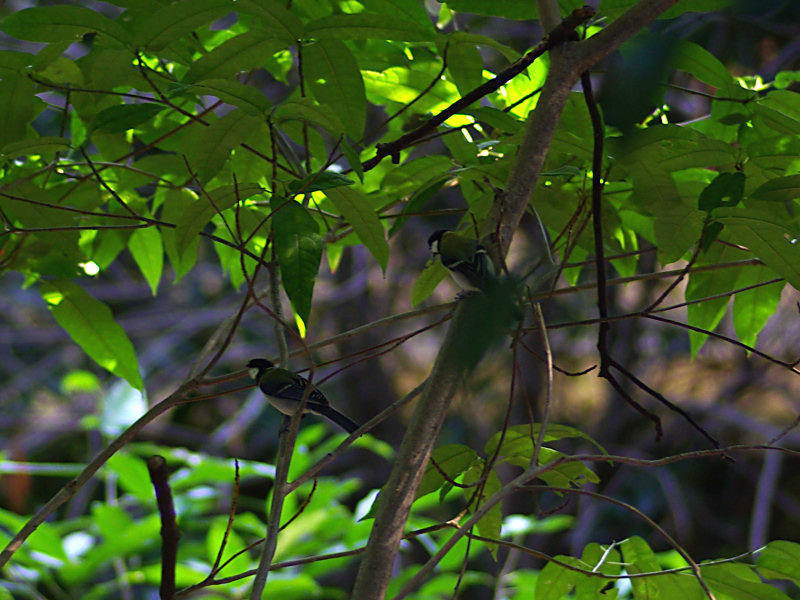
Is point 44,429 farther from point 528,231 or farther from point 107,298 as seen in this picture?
point 528,231

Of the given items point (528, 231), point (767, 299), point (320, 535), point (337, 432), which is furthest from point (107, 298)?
point (767, 299)

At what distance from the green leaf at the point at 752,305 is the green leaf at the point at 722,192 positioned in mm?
214

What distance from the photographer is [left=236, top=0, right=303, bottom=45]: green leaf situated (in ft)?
2.23

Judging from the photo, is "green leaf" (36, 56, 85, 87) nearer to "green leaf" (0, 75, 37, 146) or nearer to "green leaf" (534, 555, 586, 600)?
"green leaf" (0, 75, 37, 146)

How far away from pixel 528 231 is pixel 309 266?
3.39 metres

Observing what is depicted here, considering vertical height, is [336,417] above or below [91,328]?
below

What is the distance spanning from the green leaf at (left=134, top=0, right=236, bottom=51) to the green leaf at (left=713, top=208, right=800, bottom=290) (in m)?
0.49

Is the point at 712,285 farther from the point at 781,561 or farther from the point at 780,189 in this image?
the point at 781,561

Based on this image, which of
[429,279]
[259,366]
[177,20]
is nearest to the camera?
[177,20]

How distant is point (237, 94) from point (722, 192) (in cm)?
44

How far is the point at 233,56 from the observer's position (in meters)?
0.71

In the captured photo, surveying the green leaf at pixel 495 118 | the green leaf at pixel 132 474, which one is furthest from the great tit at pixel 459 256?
the green leaf at pixel 132 474


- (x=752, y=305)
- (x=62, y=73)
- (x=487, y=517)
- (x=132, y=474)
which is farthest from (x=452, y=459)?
(x=132, y=474)

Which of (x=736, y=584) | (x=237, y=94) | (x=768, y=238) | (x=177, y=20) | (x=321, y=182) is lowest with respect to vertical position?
(x=736, y=584)
